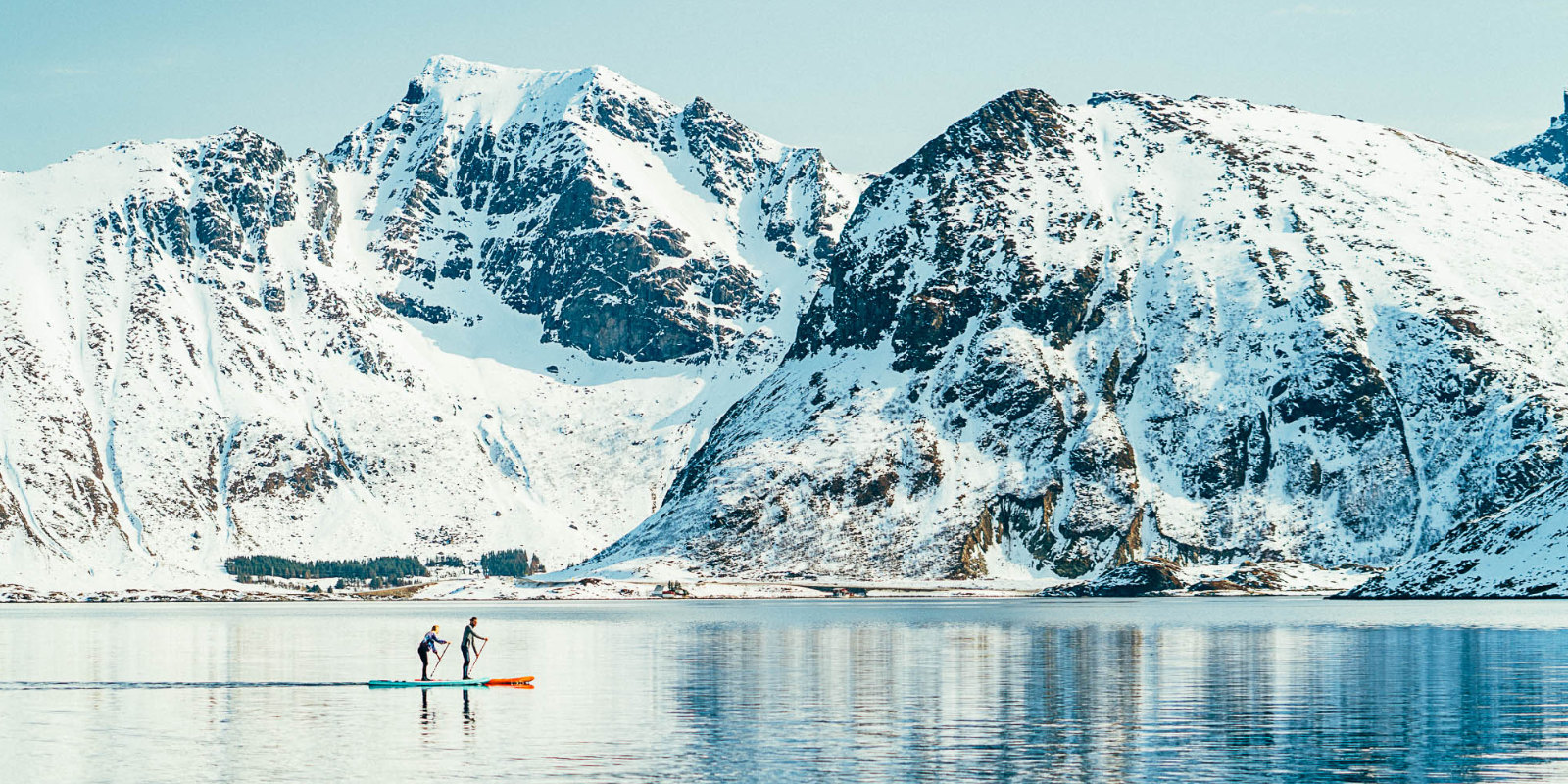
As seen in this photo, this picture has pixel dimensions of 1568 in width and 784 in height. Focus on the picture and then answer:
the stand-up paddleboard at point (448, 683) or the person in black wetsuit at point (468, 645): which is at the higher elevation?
the person in black wetsuit at point (468, 645)

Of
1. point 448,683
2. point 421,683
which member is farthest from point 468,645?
point 448,683

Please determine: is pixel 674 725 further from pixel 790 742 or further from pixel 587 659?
pixel 587 659

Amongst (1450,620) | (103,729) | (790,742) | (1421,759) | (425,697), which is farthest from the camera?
(1450,620)

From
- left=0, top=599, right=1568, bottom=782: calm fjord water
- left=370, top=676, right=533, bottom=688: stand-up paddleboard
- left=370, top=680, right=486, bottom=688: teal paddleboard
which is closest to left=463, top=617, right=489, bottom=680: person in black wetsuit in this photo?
left=370, top=676, right=533, bottom=688: stand-up paddleboard

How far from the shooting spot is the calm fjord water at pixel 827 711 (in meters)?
54.0

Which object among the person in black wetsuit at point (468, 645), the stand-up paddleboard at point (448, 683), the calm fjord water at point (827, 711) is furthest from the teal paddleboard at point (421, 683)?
the person in black wetsuit at point (468, 645)

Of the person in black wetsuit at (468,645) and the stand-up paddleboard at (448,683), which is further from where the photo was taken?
the person in black wetsuit at (468,645)

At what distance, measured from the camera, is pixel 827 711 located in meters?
71.8

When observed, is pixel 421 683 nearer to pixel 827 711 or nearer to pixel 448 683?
pixel 448 683

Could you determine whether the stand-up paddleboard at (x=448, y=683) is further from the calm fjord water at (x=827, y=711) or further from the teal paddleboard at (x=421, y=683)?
the calm fjord water at (x=827, y=711)

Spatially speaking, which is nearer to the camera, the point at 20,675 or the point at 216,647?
the point at 20,675

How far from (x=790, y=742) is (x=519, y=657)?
57.6 metres

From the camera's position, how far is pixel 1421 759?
5450cm

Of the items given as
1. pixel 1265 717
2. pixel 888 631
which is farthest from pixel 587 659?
pixel 1265 717
